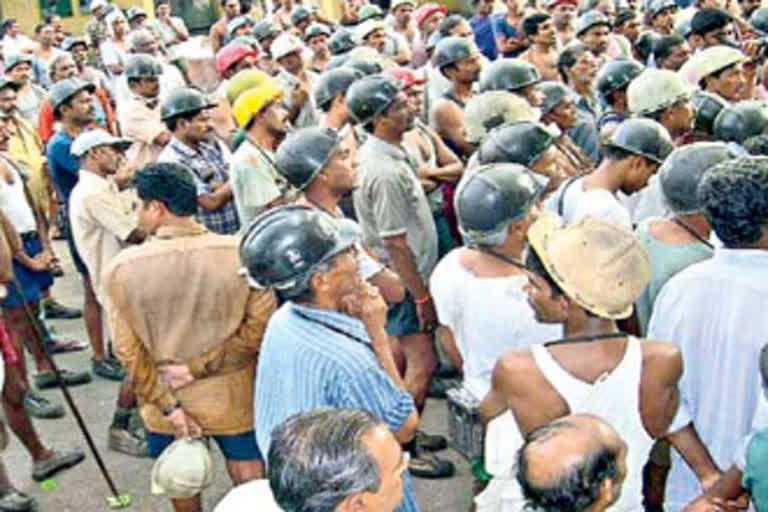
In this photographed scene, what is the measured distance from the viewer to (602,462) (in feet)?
6.81

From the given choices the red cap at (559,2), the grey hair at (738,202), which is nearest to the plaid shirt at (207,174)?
the grey hair at (738,202)

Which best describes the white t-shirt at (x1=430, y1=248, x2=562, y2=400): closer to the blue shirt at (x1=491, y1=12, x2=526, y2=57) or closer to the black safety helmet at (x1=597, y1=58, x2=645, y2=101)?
the black safety helmet at (x1=597, y1=58, x2=645, y2=101)

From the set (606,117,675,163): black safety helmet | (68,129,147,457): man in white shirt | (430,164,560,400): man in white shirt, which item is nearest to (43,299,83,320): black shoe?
(68,129,147,457): man in white shirt

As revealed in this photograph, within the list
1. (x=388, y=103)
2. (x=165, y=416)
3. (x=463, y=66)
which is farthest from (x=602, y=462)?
(x=463, y=66)

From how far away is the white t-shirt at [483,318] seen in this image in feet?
10.5

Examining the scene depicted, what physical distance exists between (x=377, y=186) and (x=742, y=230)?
2.01 m

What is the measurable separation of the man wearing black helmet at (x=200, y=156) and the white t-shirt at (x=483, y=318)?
200cm

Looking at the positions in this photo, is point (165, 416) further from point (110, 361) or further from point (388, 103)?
point (110, 361)

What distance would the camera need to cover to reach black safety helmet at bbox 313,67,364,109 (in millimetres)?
5589

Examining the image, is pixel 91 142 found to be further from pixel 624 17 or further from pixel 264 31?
pixel 624 17

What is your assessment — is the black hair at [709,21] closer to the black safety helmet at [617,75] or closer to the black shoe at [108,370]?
the black safety helmet at [617,75]

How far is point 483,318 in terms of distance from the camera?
3.28m

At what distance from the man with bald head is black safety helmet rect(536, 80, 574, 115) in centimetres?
352

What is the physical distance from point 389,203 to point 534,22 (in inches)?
138
